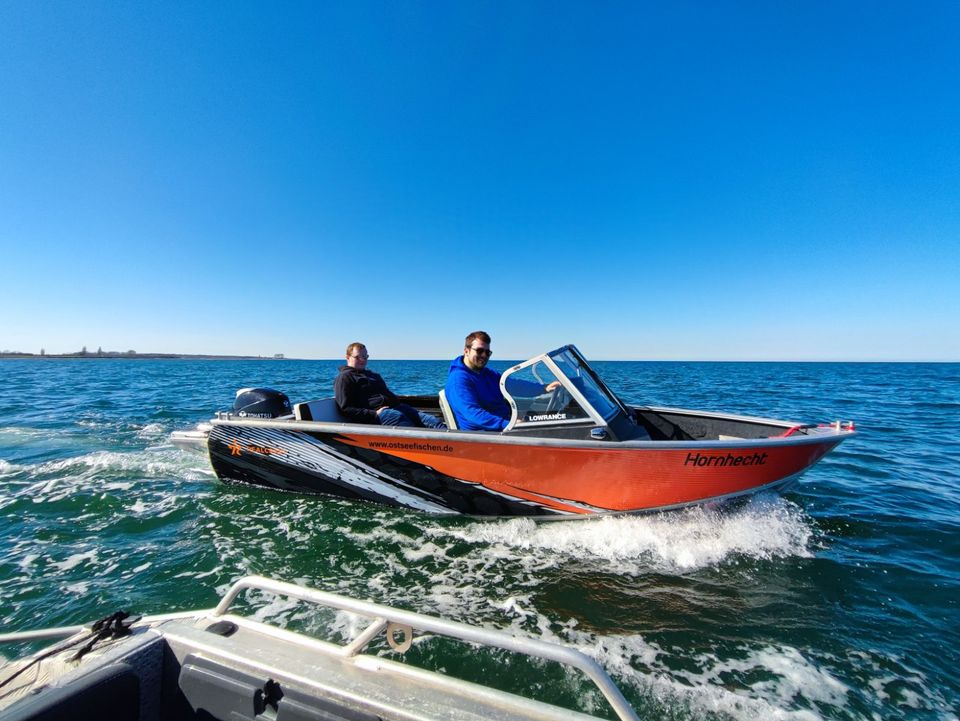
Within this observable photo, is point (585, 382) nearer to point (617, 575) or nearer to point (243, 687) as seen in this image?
point (617, 575)

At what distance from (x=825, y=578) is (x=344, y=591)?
14.3 ft

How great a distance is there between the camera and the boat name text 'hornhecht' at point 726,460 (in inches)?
162

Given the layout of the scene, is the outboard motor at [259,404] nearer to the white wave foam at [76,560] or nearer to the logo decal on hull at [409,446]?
the white wave foam at [76,560]

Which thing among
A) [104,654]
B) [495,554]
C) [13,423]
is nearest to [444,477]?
[495,554]

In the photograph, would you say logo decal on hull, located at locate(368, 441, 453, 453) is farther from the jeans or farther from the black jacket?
the black jacket

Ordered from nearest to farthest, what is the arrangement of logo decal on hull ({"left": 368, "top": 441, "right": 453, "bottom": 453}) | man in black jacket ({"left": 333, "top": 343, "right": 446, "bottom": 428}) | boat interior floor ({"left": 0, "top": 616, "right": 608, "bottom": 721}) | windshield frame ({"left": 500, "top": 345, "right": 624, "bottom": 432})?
boat interior floor ({"left": 0, "top": 616, "right": 608, "bottom": 721}) < windshield frame ({"left": 500, "top": 345, "right": 624, "bottom": 432}) < logo decal on hull ({"left": 368, "top": 441, "right": 453, "bottom": 453}) < man in black jacket ({"left": 333, "top": 343, "right": 446, "bottom": 428})

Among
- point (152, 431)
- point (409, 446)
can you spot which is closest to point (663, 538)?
point (409, 446)

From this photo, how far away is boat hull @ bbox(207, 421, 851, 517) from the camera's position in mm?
4172

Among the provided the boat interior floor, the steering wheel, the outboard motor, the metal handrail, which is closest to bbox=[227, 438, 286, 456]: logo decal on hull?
the outboard motor

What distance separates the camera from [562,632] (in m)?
3.14

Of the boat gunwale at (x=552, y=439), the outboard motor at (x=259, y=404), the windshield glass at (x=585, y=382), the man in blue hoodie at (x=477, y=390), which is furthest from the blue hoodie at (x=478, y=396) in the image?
the outboard motor at (x=259, y=404)

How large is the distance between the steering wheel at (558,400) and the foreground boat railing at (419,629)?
3201 millimetres

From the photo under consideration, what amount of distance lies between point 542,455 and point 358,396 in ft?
9.83

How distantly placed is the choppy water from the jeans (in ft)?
3.84
